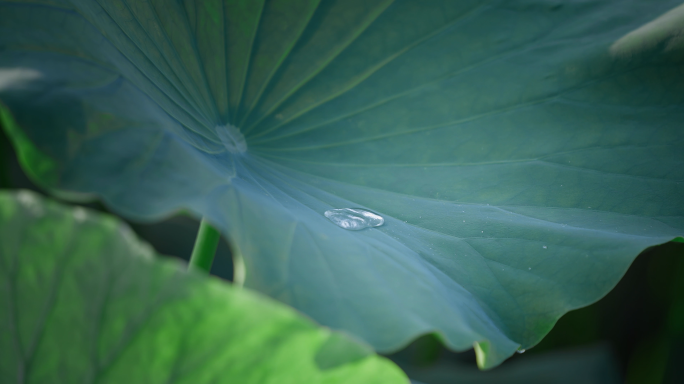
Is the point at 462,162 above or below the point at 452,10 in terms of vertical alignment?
below

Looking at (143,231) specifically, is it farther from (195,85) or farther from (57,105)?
(57,105)

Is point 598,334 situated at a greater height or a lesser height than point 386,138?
lesser

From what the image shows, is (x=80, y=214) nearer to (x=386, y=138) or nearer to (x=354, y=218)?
(x=354, y=218)

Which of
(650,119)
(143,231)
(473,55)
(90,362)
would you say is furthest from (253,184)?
(143,231)

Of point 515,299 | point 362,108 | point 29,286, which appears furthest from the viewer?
point 362,108

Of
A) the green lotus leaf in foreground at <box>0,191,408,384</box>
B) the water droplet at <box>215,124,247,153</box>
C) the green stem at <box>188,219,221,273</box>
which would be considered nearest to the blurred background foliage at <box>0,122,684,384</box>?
the water droplet at <box>215,124,247,153</box>

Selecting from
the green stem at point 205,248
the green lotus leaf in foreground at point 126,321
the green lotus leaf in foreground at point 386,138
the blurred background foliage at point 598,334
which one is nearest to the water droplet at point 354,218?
the green lotus leaf in foreground at point 386,138

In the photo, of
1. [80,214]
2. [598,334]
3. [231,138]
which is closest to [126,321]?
[80,214]

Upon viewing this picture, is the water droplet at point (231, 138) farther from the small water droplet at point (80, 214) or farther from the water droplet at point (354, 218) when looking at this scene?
the small water droplet at point (80, 214)
